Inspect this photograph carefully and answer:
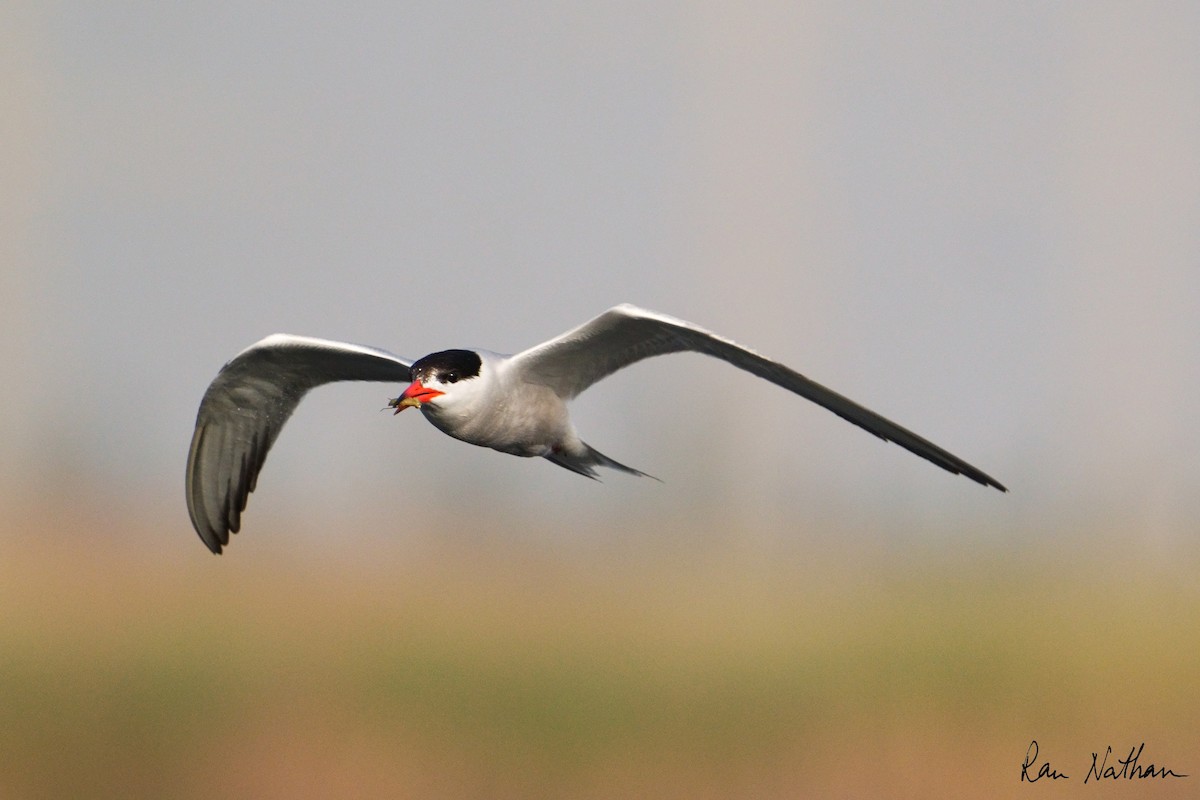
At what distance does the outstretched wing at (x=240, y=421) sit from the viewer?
Answer: 8.79 m

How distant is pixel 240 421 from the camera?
912cm

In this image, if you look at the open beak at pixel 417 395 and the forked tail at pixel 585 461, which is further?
the forked tail at pixel 585 461

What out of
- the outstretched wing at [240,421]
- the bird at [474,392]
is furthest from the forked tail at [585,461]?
the outstretched wing at [240,421]

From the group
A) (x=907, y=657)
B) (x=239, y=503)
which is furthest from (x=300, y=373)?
(x=907, y=657)

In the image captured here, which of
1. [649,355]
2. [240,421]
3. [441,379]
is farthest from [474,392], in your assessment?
[240,421]

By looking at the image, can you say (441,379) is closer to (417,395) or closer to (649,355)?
(417,395)

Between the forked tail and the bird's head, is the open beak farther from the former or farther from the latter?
the forked tail

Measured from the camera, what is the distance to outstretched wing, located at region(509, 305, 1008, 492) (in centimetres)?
717

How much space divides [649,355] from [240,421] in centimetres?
275

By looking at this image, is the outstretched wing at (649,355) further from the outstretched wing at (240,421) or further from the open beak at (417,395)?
the outstretched wing at (240,421)

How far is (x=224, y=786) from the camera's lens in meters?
15.0

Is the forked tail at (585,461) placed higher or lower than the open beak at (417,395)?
lower

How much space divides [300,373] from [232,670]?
937cm

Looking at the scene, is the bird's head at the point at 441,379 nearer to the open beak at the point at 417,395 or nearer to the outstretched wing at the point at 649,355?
the open beak at the point at 417,395
